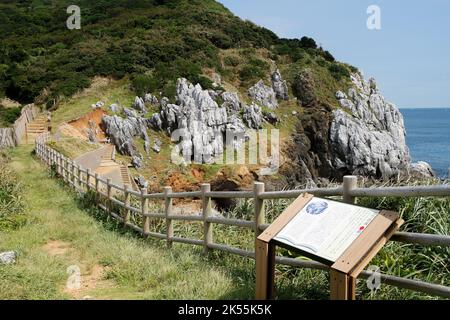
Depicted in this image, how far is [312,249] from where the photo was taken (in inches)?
143

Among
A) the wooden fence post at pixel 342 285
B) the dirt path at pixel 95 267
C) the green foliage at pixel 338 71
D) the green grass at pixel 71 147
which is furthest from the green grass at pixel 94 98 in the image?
the wooden fence post at pixel 342 285

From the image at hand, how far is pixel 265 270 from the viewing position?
14.1ft

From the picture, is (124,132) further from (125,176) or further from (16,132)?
(125,176)

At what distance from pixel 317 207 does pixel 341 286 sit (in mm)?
765

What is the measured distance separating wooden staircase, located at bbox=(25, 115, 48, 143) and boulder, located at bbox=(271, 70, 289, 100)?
22.7 m

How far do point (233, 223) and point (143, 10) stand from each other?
202 feet

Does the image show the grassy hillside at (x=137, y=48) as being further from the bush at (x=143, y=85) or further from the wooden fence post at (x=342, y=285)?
the wooden fence post at (x=342, y=285)

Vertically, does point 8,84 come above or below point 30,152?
above

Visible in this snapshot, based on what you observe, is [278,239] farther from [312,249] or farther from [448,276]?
[448,276]

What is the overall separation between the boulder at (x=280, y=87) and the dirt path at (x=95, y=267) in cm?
3832

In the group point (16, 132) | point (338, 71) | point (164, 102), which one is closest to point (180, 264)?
point (16, 132)

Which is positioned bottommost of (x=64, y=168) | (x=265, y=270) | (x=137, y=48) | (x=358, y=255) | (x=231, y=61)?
(x=64, y=168)

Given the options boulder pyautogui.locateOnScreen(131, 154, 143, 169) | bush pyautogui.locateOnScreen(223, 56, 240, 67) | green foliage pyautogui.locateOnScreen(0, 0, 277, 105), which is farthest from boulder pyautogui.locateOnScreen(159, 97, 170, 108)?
bush pyautogui.locateOnScreen(223, 56, 240, 67)
